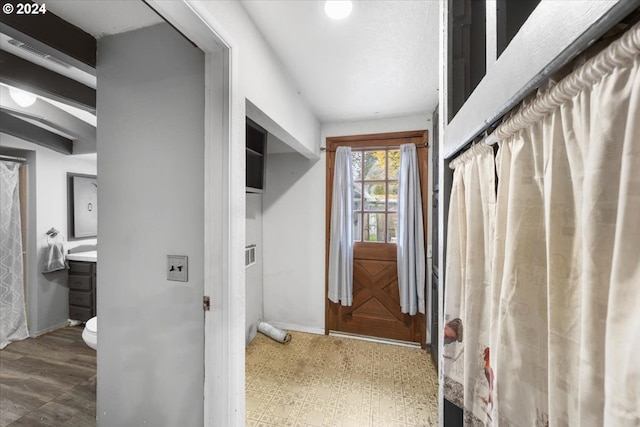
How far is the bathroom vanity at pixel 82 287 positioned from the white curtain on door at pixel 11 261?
1.29 feet

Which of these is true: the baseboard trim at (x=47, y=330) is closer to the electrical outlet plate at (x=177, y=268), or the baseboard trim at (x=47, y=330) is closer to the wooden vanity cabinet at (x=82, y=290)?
the wooden vanity cabinet at (x=82, y=290)

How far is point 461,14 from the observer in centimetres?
94

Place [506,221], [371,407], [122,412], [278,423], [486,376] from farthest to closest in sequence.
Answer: [371,407]
[278,423]
[122,412]
[486,376]
[506,221]

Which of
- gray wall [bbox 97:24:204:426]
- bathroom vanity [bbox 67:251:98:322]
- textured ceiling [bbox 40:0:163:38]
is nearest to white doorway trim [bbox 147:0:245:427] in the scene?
gray wall [bbox 97:24:204:426]

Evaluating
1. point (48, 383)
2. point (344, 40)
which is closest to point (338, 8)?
A: point (344, 40)

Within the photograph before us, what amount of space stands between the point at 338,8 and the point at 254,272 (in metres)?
2.44

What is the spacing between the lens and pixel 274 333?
260 centimetres

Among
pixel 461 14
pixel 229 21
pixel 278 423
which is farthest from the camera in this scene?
pixel 278 423

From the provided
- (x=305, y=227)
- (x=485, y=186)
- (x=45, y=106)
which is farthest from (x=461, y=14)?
(x=45, y=106)

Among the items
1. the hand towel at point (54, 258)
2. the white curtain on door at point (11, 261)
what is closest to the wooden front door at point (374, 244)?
the hand towel at point (54, 258)

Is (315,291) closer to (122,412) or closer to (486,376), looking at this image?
(122,412)

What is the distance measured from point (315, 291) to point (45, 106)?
305 centimetres

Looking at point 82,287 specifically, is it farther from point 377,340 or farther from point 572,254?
point 572,254

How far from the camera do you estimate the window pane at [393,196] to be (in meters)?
2.61
